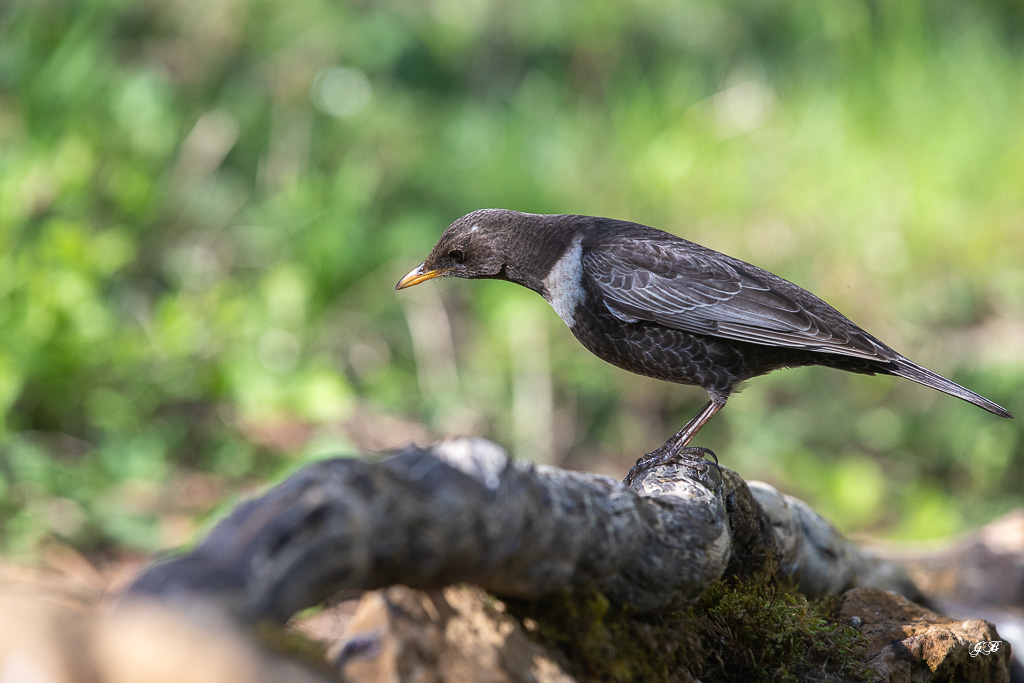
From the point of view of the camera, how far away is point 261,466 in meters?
5.47

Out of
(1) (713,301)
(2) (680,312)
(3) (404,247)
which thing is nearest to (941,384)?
(1) (713,301)

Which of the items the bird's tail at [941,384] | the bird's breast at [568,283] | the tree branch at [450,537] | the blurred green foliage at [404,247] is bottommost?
the blurred green foliage at [404,247]

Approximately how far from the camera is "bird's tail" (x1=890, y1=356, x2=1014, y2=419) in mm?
3357

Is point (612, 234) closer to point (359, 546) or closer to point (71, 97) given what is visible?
point (359, 546)

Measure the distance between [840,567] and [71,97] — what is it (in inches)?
248

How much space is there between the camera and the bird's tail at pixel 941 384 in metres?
3.36

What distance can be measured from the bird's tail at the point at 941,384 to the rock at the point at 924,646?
907 millimetres

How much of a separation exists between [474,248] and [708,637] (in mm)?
1989

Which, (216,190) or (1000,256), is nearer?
(216,190)

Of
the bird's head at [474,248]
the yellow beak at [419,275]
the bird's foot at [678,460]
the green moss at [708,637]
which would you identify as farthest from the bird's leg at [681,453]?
the yellow beak at [419,275]

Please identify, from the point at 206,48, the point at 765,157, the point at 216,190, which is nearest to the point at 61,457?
the point at 216,190

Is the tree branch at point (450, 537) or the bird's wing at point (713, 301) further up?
the tree branch at point (450, 537)

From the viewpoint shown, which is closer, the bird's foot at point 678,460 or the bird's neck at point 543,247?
the bird's foot at point 678,460

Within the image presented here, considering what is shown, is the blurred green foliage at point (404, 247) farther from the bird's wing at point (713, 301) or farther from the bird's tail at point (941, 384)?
the bird's tail at point (941, 384)
